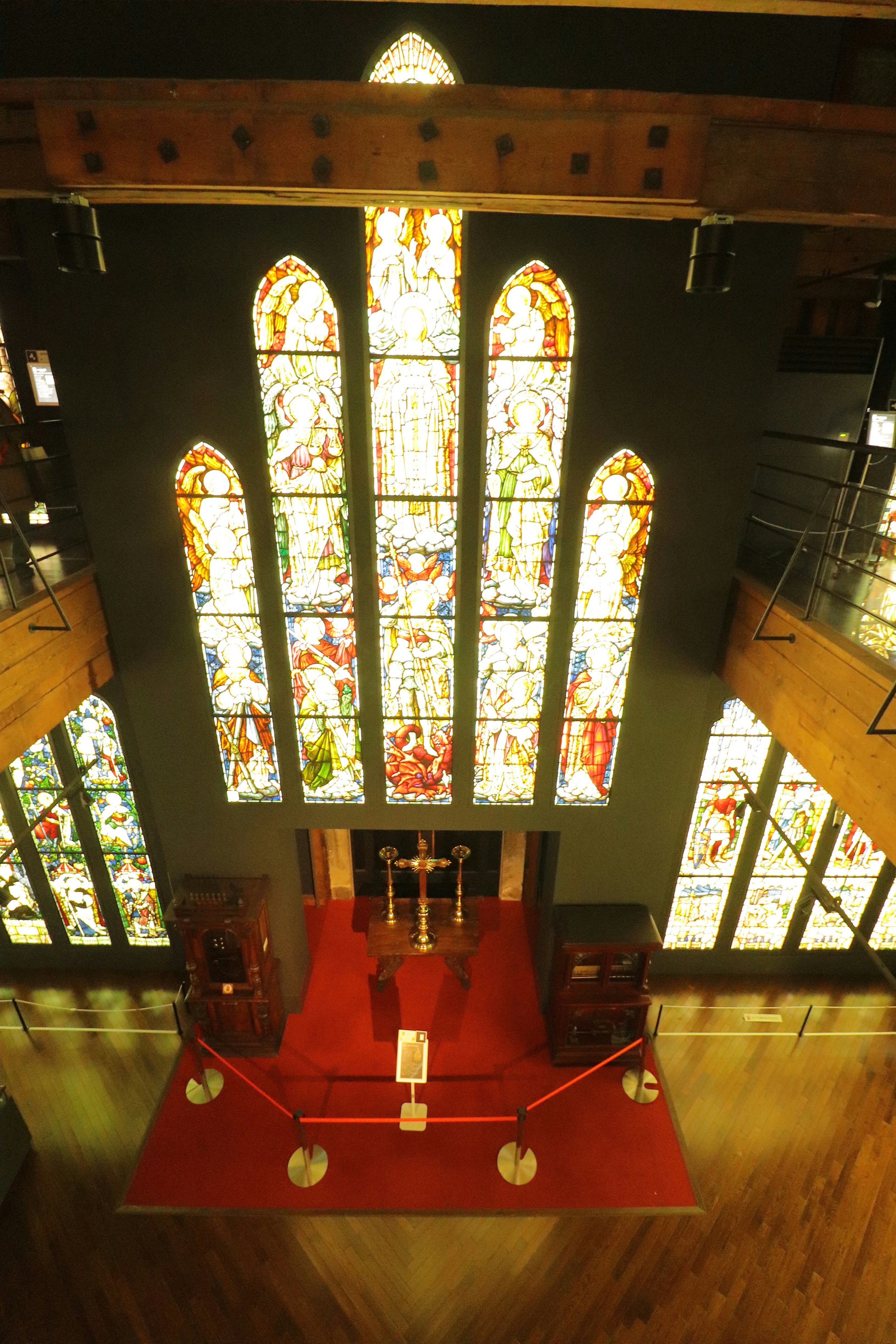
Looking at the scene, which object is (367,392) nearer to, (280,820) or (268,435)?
(268,435)

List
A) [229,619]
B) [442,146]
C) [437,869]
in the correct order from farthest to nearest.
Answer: [437,869] < [229,619] < [442,146]

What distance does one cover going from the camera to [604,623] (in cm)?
450

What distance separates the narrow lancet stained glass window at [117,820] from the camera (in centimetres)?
521

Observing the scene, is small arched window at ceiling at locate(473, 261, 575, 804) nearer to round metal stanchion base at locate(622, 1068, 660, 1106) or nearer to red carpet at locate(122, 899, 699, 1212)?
red carpet at locate(122, 899, 699, 1212)

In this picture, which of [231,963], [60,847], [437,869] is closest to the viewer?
[231,963]

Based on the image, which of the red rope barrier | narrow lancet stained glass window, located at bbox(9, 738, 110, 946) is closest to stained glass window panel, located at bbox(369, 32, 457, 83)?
narrow lancet stained glass window, located at bbox(9, 738, 110, 946)

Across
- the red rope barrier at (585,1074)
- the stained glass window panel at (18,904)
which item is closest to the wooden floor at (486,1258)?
the red rope barrier at (585,1074)

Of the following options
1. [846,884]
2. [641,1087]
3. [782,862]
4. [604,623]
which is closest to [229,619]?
[604,623]

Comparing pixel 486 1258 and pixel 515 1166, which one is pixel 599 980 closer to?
pixel 515 1166

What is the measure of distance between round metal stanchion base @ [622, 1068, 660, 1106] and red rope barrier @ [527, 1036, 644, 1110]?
15 cm

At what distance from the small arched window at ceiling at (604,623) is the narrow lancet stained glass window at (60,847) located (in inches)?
157

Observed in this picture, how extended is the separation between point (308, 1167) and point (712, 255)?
5.73 meters

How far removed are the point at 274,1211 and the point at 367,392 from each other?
510cm

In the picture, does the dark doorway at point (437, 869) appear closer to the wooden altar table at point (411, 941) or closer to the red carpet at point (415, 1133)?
the wooden altar table at point (411, 941)
